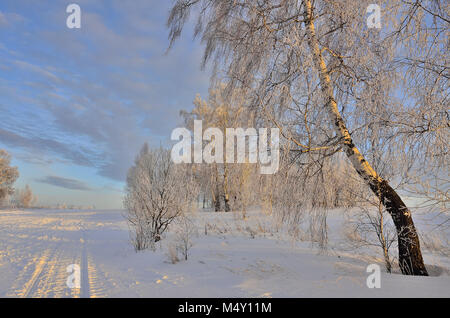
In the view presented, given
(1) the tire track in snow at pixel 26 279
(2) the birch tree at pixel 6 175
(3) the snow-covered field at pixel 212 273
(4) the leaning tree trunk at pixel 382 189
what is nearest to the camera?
(3) the snow-covered field at pixel 212 273

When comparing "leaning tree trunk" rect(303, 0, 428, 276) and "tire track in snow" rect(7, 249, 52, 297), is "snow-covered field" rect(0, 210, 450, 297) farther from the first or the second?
"leaning tree trunk" rect(303, 0, 428, 276)

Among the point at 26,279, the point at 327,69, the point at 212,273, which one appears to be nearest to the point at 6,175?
the point at 26,279

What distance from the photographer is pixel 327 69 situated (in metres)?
4.98

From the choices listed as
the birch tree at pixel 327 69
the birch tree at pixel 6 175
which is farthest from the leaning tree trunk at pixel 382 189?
the birch tree at pixel 6 175

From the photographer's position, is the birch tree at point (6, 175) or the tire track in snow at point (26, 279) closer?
the tire track in snow at point (26, 279)

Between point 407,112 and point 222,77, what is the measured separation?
3.29 meters

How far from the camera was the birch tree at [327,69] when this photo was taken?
407 centimetres

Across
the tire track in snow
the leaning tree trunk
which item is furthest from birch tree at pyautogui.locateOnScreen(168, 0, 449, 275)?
the tire track in snow

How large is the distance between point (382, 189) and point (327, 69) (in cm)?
243

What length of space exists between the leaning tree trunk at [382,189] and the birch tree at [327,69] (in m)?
0.02

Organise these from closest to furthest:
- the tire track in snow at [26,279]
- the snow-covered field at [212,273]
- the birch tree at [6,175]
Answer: the snow-covered field at [212,273] < the tire track in snow at [26,279] < the birch tree at [6,175]

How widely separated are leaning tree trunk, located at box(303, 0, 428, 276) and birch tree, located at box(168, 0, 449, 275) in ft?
0.05

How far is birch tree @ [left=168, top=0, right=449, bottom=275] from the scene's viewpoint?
4.07 meters

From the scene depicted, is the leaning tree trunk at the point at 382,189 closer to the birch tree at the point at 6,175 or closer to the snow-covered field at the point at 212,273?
the snow-covered field at the point at 212,273
